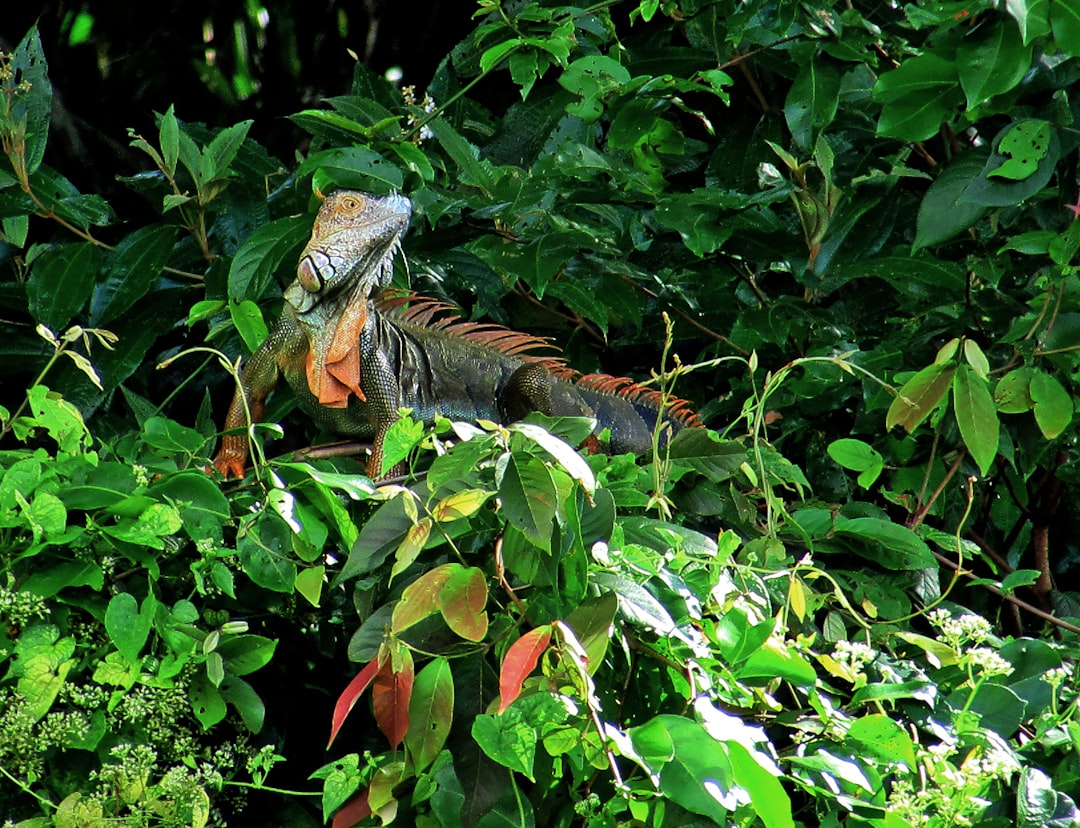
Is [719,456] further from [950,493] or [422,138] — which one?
[422,138]

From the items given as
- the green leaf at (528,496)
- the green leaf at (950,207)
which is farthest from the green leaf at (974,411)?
the green leaf at (528,496)

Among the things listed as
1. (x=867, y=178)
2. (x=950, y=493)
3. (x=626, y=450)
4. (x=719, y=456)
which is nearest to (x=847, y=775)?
(x=719, y=456)

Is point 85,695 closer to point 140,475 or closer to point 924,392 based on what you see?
point 140,475

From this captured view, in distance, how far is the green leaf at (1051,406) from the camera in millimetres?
1956

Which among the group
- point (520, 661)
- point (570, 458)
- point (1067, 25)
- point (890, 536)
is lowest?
point (890, 536)

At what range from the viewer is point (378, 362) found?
2.02 metres

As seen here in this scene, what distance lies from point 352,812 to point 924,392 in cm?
105

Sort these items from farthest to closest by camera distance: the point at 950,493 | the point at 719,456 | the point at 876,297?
the point at 876,297, the point at 950,493, the point at 719,456

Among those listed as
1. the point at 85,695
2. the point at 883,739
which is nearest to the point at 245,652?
the point at 85,695

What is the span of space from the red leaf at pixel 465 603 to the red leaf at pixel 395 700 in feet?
0.17

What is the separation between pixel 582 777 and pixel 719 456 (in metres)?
0.60

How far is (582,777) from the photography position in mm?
1179

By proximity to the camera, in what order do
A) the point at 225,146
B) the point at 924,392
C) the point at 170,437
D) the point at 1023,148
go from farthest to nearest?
the point at 225,146, the point at 1023,148, the point at 924,392, the point at 170,437

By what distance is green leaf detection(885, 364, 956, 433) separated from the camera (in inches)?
73.3
